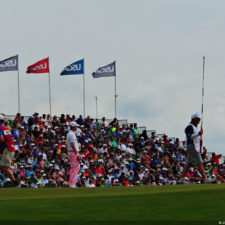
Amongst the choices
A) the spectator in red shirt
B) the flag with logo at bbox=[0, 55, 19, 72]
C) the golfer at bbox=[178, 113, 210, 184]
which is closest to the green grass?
the golfer at bbox=[178, 113, 210, 184]

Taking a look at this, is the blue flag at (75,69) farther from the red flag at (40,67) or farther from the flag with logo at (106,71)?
the red flag at (40,67)

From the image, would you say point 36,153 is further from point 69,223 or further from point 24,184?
point 69,223

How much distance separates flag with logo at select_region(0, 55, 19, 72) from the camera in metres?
43.2

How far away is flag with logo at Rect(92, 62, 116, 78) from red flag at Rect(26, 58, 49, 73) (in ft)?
16.7

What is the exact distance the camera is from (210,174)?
3875 centimetres

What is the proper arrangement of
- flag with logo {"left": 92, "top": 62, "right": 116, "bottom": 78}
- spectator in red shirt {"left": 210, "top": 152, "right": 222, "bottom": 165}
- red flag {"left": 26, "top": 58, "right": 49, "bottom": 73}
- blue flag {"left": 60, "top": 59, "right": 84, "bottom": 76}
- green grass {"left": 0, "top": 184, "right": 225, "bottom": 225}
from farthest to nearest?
flag with logo {"left": 92, "top": 62, "right": 116, "bottom": 78} < blue flag {"left": 60, "top": 59, "right": 84, "bottom": 76} < red flag {"left": 26, "top": 58, "right": 49, "bottom": 73} < spectator in red shirt {"left": 210, "top": 152, "right": 222, "bottom": 165} < green grass {"left": 0, "top": 184, "right": 225, "bottom": 225}

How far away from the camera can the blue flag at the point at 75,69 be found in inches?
1883

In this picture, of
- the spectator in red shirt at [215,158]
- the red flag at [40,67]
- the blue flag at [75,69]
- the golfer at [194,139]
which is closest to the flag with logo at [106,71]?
the blue flag at [75,69]

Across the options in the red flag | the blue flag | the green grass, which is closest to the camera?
the green grass

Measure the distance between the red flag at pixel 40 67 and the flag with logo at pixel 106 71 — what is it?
5.09m

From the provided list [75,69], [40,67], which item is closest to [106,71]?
[75,69]

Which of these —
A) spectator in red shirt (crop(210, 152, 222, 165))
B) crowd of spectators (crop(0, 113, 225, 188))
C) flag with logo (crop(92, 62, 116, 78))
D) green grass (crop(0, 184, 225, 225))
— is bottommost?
spectator in red shirt (crop(210, 152, 222, 165))

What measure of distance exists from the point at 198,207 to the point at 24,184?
16.2 meters

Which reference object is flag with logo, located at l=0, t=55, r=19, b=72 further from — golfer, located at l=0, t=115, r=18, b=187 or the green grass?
the green grass
